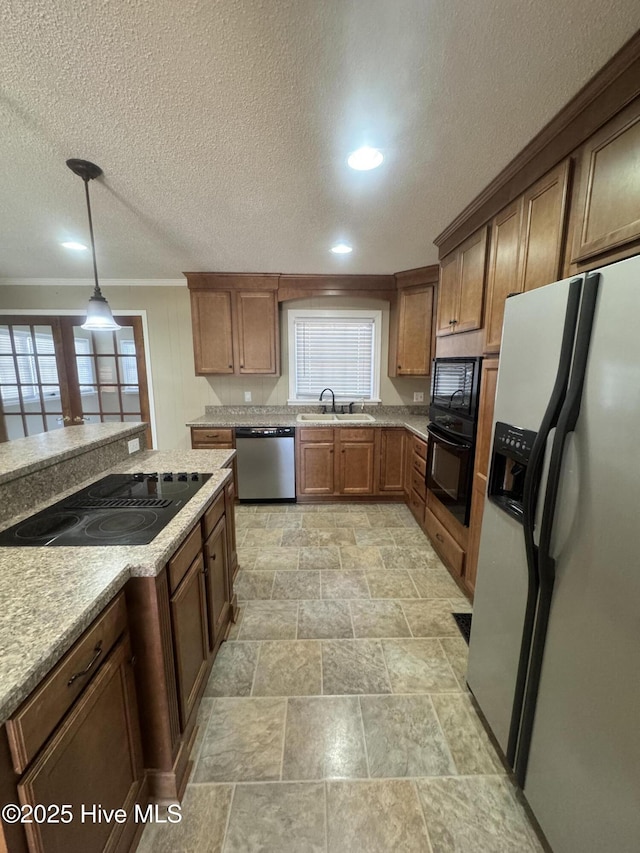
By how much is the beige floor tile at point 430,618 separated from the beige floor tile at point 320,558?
25.0 inches

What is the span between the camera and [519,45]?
1032 millimetres

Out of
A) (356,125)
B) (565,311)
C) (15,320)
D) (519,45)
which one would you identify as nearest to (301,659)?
(565,311)

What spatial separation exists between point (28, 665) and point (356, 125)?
6.45ft

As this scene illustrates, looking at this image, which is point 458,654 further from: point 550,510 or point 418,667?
point 550,510

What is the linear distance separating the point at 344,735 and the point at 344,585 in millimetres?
957

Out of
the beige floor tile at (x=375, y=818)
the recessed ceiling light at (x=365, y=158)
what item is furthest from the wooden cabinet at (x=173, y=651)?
the recessed ceiling light at (x=365, y=158)

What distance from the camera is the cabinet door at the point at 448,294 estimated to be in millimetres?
2391

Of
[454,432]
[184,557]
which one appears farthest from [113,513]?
[454,432]

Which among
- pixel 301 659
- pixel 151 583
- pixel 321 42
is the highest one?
pixel 321 42

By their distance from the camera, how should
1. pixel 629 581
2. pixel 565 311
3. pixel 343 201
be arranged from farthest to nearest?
pixel 343 201
pixel 565 311
pixel 629 581

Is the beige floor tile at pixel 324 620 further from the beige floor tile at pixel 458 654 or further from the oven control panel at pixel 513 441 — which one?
the oven control panel at pixel 513 441

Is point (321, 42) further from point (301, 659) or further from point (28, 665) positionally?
point (301, 659)

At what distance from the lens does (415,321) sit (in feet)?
11.5

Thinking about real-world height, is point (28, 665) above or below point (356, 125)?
below
